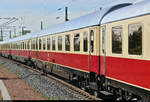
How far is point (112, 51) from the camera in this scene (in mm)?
8477

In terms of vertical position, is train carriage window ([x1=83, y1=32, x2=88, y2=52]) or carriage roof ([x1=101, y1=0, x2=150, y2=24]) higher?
carriage roof ([x1=101, y1=0, x2=150, y2=24])

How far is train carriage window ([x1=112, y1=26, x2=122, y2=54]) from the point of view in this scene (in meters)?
7.95

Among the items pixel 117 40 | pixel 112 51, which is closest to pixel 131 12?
pixel 117 40

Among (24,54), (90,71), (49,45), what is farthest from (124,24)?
(24,54)

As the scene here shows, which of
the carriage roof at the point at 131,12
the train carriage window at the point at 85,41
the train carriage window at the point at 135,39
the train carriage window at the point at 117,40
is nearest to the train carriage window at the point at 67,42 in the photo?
Answer: the train carriage window at the point at 85,41

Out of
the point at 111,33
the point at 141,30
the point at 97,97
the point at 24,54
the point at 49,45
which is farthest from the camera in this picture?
the point at 24,54

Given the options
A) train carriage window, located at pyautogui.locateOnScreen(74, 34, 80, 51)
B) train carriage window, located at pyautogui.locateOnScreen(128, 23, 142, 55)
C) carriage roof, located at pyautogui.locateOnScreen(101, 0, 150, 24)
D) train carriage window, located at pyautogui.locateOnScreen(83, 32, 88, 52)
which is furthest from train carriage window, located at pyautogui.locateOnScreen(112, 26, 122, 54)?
train carriage window, located at pyautogui.locateOnScreen(74, 34, 80, 51)

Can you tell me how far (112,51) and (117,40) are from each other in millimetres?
494

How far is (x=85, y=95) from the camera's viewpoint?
10.8 meters

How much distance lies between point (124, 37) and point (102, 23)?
1.77 metres

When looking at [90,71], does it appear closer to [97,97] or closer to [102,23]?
[97,97]

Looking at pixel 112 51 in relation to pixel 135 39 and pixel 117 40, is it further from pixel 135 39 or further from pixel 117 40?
pixel 135 39

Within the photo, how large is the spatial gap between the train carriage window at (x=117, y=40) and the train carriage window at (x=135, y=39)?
55 centimetres

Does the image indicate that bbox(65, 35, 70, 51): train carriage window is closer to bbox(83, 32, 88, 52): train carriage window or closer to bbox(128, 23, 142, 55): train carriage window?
bbox(83, 32, 88, 52): train carriage window
